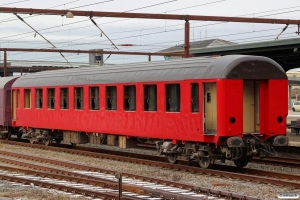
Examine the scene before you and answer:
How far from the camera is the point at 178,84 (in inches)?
682

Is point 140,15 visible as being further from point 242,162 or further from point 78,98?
point 242,162

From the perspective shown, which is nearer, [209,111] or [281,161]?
[209,111]

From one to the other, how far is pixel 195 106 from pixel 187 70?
1.05m

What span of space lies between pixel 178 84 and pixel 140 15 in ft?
18.4

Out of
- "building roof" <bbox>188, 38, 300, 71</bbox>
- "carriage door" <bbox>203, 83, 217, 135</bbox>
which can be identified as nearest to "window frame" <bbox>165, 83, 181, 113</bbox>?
"carriage door" <bbox>203, 83, 217, 135</bbox>

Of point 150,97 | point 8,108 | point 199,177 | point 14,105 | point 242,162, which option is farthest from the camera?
point 8,108

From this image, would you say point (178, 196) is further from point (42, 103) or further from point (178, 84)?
point (42, 103)

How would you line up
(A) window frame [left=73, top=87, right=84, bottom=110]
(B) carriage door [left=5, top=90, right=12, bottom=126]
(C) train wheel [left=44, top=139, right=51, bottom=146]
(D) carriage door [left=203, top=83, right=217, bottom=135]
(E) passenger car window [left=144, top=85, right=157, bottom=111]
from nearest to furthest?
(D) carriage door [left=203, top=83, right=217, bottom=135]
(E) passenger car window [left=144, top=85, right=157, bottom=111]
(A) window frame [left=73, top=87, right=84, bottom=110]
(C) train wheel [left=44, top=139, right=51, bottom=146]
(B) carriage door [left=5, top=90, right=12, bottom=126]

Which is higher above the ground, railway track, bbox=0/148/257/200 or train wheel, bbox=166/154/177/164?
train wheel, bbox=166/154/177/164

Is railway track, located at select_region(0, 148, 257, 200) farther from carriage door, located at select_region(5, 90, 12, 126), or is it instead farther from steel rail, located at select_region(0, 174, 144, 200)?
carriage door, located at select_region(5, 90, 12, 126)

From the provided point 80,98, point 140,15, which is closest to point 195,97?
point 140,15

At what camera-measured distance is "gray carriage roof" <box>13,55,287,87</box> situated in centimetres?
1611

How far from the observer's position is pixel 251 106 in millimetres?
17031

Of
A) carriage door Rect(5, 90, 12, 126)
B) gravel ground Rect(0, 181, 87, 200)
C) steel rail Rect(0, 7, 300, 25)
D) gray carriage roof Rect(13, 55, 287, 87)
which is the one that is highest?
steel rail Rect(0, 7, 300, 25)
